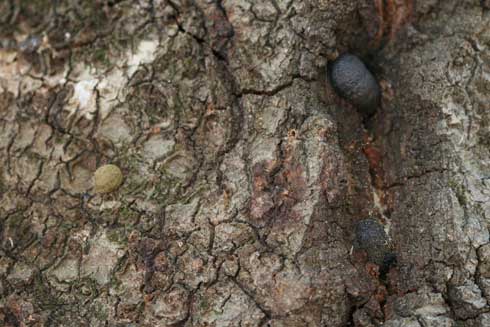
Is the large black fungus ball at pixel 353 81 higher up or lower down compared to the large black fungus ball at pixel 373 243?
higher up

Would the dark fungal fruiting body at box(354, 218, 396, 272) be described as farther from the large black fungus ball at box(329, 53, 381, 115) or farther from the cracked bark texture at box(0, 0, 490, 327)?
the large black fungus ball at box(329, 53, 381, 115)

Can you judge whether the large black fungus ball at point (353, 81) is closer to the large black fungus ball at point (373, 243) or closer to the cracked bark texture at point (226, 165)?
the cracked bark texture at point (226, 165)

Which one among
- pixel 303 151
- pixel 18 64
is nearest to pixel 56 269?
pixel 18 64

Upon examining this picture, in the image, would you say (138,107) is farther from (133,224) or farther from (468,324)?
(468,324)

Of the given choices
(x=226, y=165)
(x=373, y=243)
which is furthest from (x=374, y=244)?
(x=226, y=165)

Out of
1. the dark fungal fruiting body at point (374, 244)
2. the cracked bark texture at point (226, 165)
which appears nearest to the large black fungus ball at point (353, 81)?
the cracked bark texture at point (226, 165)

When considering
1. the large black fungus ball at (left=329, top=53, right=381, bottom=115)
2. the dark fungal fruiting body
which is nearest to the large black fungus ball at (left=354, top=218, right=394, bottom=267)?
the dark fungal fruiting body

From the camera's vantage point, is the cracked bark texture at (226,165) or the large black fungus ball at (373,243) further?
the large black fungus ball at (373,243)
